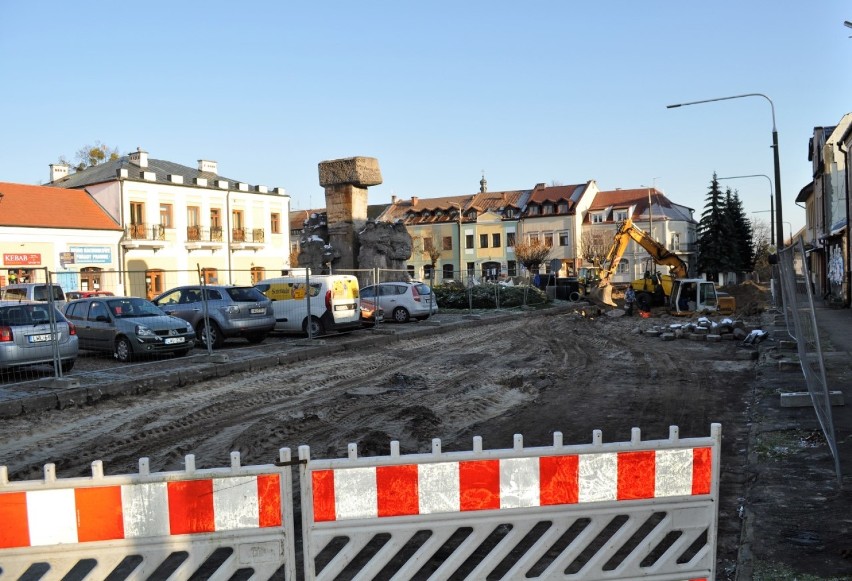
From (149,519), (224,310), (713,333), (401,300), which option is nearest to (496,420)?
(149,519)

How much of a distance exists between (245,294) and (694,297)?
20597 mm

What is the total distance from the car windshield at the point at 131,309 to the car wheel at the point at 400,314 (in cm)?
1084

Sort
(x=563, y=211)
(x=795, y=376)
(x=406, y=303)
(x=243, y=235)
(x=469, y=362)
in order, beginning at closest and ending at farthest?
(x=795, y=376), (x=469, y=362), (x=406, y=303), (x=243, y=235), (x=563, y=211)

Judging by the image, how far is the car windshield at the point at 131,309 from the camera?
17.2 meters

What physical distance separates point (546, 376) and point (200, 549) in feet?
39.1

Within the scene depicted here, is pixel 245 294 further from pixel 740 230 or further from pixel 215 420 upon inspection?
pixel 740 230

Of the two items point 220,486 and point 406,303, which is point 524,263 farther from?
point 220,486

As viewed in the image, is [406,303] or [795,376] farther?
[406,303]

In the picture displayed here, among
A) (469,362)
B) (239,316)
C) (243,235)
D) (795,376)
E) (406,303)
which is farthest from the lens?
(243,235)

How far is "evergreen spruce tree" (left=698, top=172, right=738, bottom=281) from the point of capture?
235 feet

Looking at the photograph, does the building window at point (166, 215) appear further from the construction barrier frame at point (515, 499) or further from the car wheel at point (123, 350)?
the construction barrier frame at point (515, 499)

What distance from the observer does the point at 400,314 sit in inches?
1075

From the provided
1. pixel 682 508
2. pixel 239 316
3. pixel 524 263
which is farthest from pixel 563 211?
pixel 682 508

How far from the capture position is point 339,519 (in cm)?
327
